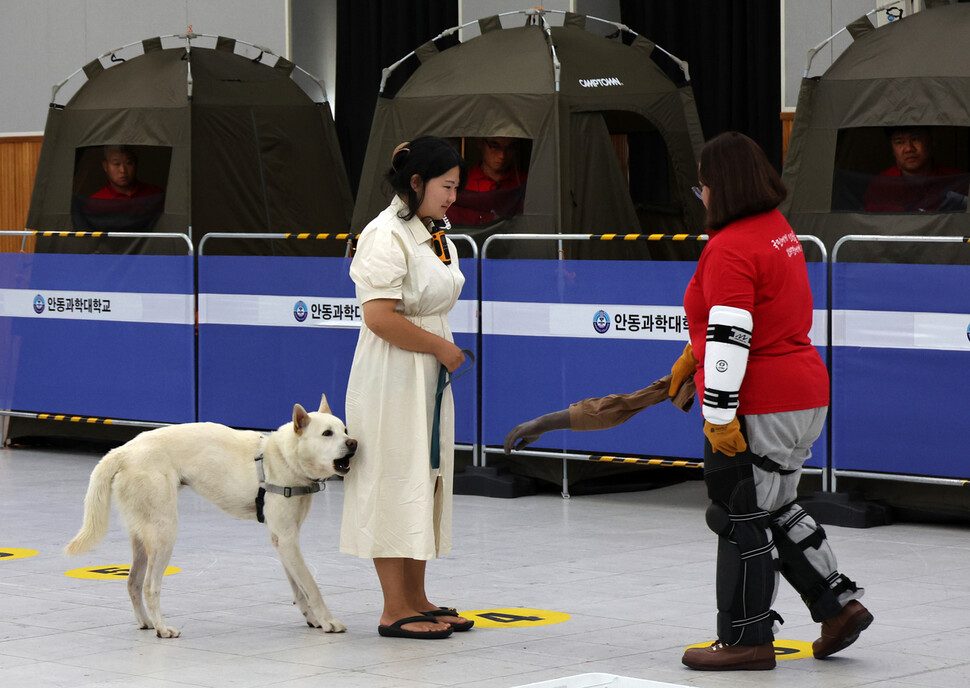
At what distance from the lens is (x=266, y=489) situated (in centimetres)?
583

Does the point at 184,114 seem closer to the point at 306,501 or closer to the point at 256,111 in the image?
the point at 256,111

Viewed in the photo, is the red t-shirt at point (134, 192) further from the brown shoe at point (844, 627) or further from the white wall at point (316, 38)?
the brown shoe at point (844, 627)

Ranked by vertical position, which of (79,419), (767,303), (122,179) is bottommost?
(79,419)

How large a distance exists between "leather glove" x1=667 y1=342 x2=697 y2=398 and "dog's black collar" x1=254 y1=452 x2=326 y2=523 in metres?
1.41

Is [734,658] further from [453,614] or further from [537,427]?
[453,614]

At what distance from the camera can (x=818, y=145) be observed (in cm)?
970

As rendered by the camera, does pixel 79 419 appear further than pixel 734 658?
Yes

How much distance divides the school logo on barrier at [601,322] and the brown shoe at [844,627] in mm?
3845

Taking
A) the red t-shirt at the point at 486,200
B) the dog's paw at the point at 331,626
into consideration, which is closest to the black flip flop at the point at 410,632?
the dog's paw at the point at 331,626

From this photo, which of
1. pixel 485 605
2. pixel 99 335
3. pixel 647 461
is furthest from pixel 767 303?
pixel 99 335

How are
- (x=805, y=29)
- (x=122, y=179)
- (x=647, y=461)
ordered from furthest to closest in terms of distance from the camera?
(x=122, y=179), (x=805, y=29), (x=647, y=461)

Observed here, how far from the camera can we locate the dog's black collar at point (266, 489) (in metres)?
5.79

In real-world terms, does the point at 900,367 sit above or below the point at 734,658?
above

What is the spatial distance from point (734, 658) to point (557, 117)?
579 centimetres
